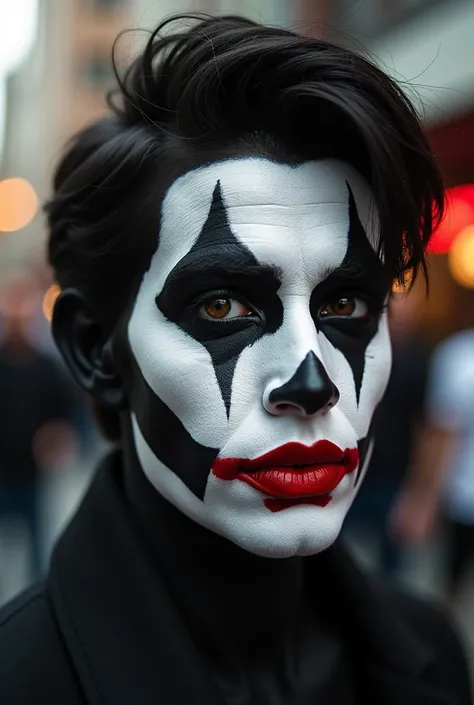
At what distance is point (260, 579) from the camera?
65.9 inches

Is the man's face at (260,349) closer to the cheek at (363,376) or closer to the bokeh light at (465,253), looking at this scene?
the cheek at (363,376)

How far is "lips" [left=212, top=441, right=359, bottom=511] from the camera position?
1.43 metres

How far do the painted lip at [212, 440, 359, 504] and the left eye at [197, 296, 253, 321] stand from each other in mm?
264

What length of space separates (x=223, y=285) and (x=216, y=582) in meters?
0.61

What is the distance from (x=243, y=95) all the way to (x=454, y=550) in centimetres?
380

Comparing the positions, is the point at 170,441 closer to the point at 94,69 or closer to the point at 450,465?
the point at 450,465

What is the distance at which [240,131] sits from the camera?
1544mm

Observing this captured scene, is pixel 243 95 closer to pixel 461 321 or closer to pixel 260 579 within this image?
pixel 260 579

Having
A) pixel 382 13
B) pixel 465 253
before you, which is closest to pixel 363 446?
pixel 465 253

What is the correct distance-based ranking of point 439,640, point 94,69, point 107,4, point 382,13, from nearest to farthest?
point 439,640
point 382,13
point 94,69
point 107,4

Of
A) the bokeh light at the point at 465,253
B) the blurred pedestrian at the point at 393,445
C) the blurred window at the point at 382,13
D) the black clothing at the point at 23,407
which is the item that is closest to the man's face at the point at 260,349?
the blurred pedestrian at the point at 393,445

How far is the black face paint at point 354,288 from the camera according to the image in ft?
5.07

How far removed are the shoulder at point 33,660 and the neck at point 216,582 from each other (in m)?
0.26

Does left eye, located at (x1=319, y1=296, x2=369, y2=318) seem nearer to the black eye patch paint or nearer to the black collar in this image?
the black eye patch paint
